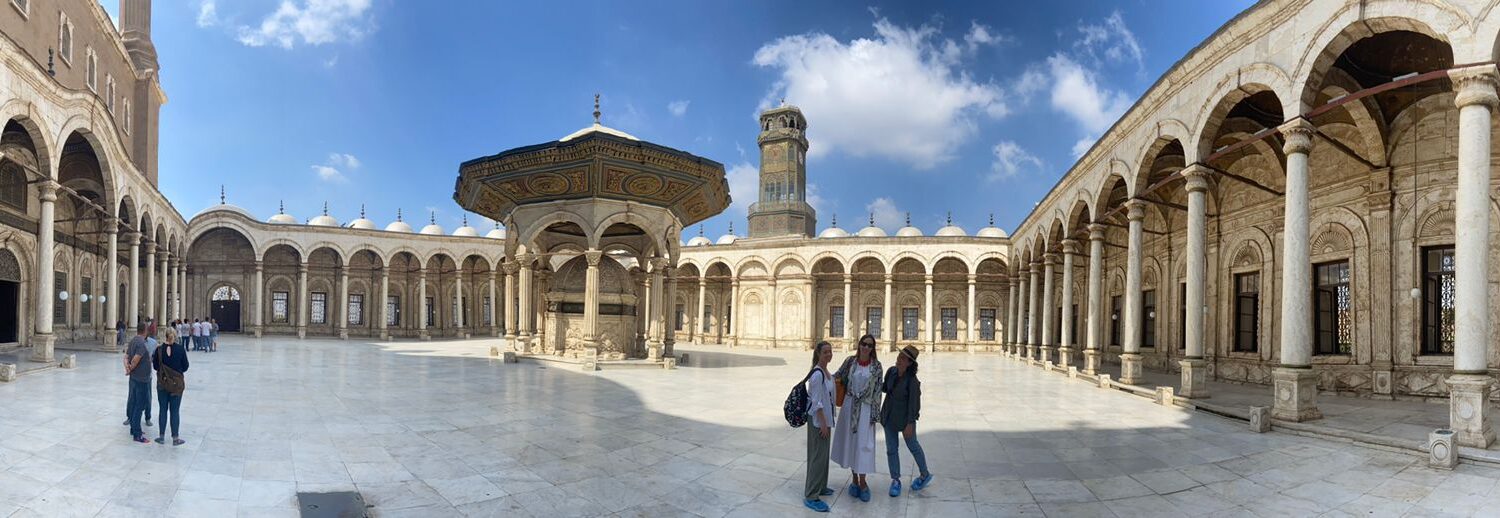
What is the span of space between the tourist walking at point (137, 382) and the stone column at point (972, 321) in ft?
89.8

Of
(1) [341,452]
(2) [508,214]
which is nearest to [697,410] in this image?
(1) [341,452]

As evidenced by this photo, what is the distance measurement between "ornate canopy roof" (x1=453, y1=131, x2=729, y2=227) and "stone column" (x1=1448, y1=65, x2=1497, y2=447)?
500 inches

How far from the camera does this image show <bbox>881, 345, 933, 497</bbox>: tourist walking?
237 inches

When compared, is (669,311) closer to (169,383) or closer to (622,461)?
(622,461)

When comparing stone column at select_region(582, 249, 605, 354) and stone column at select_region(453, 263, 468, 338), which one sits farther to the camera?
stone column at select_region(453, 263, 468, 338)

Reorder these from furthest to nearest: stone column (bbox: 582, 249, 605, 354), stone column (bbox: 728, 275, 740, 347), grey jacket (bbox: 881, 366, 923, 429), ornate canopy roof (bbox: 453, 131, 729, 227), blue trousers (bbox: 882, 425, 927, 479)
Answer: stone column (bbox: 728, 275, 740, 347), stone column (bbox: 582, 249, 605, 354), ornate canopy roof (bbox: 453, 131, 729, 227), grey jacket (bbox: 881, 366, 923, 429), blue trousers (bbox: 882, 425, 927, 479)

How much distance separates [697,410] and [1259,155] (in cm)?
1326

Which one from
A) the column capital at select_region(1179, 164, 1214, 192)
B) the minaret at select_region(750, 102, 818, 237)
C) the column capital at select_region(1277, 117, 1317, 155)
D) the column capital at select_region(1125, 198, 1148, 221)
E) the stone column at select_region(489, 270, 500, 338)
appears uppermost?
the minaret at select_region(750, 102, 818, 237)

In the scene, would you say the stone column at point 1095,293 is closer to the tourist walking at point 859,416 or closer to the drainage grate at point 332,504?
the tourist walking at point 859,416

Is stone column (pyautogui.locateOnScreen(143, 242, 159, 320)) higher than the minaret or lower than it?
lower

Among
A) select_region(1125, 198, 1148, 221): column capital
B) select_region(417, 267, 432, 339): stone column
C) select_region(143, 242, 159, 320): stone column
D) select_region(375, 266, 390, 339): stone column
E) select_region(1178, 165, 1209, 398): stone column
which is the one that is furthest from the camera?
select_region(417, 267, 432, 339): stone column

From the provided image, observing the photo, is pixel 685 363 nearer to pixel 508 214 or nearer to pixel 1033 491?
pixel 508 214

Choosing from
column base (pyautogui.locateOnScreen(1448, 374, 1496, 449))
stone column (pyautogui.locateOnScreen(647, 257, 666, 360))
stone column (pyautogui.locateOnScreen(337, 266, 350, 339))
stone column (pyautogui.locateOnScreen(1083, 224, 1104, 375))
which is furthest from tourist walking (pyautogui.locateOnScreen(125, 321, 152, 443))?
stone column (pyautogui.locateOnScreen(337, 266, 350, 339))

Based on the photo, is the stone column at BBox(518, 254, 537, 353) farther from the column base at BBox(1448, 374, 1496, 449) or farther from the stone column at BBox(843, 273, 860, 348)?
the column base at BBox(1448, 374, 1496, 449)
